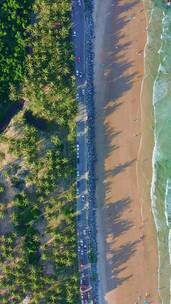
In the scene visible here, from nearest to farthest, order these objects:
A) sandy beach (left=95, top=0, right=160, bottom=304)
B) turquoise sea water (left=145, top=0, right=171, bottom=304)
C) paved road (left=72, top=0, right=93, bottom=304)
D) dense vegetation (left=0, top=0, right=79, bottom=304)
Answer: dense vegetation (left=0, top=0, right=79, bottom=304), paved road (left=72, top=0, right=93, bottom=304), sandy beach (left=95, top=0, right=160, bottom=304), turquoise sea water (left=145, top=0, right=171, bottom=304)

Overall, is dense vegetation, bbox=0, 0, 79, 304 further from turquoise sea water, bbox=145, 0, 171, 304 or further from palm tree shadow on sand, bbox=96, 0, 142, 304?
turquoise sea water, bbox=145, 0, 171, 304

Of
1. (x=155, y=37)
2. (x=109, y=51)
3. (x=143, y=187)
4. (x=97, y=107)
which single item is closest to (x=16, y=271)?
(x=143, y=187)

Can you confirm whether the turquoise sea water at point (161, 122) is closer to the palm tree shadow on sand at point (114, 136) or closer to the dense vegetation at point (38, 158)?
the palm tree shadow on sand at point (114, 136)

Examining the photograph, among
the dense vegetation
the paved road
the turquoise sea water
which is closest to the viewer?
the dense vegetation

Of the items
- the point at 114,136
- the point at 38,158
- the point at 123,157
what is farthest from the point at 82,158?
the point at 38,158

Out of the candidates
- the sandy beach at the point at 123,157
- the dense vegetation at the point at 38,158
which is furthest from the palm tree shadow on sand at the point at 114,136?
the dense vegetation at the point at 38,158

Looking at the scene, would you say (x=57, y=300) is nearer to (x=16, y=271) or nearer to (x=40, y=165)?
(x=16, y=271)

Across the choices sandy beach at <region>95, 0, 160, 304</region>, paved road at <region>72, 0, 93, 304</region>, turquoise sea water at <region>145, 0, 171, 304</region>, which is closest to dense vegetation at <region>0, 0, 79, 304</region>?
paved road at <region>72, 0, 93, 304</region>
